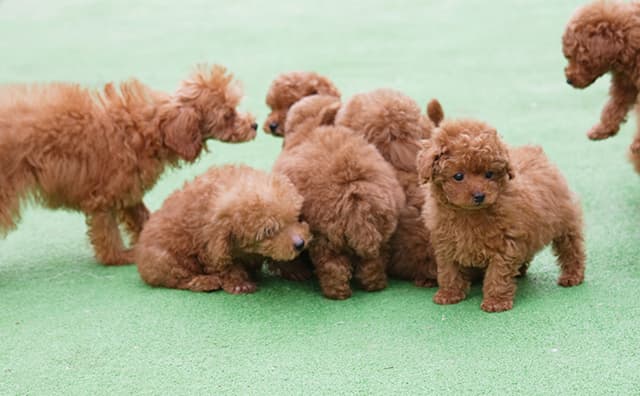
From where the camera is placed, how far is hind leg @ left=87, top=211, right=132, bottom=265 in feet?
16.8

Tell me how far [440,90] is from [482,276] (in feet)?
11.5

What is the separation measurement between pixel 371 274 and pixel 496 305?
27.5 inches

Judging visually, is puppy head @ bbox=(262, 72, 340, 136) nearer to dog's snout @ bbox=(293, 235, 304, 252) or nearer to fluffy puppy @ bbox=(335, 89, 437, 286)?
fluffy puppy @ bbox=(335, 89, 437, 286)

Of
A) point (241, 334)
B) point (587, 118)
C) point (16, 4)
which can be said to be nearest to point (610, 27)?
point (587, 118)

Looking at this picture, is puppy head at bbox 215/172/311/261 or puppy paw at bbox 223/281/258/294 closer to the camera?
puppy head at bbox 215/172/311/261

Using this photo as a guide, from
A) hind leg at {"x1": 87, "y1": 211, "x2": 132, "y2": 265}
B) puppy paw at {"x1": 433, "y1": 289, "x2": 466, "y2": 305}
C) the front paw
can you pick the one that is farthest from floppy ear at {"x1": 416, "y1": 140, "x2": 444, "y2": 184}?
hind leg at {"x1": 87, "y1": 211, "x2": 132, "y2": 265}

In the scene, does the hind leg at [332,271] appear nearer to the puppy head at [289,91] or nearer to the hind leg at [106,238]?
the puppy head at [289,91]

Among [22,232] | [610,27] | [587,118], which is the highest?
[610,27]

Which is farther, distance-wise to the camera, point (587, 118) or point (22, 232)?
point (587, 118)

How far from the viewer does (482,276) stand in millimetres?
4543

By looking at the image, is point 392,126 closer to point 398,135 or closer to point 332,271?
point 398,135

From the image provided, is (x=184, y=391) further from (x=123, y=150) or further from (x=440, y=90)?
(x=440, y=90)

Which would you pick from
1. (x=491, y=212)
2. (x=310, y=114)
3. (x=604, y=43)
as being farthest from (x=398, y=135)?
(x=604, y=43)

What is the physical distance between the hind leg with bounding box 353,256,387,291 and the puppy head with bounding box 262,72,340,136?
132cm
